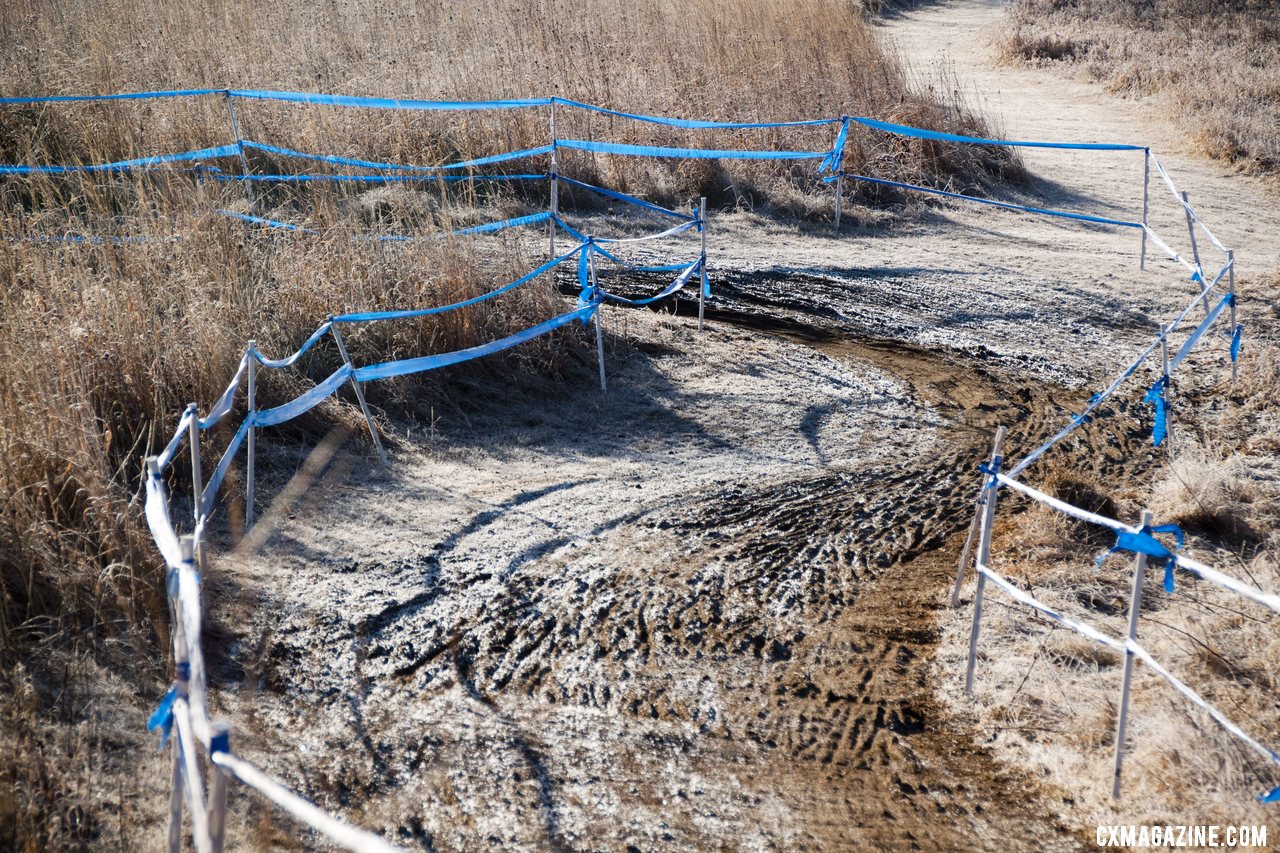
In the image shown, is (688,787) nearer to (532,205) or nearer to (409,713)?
(409,713)

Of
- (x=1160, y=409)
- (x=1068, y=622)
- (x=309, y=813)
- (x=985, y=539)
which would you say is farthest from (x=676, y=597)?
(x=1160, y=409)

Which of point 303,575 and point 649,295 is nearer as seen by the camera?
point 303,575

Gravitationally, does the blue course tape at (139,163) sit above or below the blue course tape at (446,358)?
above

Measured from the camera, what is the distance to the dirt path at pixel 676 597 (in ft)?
10.9

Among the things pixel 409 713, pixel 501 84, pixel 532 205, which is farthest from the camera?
pixel 501 84

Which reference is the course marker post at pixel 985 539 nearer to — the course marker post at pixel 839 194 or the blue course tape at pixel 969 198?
the course marker post at pixel 839 194

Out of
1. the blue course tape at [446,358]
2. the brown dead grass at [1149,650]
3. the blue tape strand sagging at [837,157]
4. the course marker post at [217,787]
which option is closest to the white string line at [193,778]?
the course marker post at [217,787]

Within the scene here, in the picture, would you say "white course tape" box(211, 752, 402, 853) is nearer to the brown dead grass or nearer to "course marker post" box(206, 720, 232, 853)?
"course marker post" box(206, 720, 232, 853)

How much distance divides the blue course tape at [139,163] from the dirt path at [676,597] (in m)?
3.42

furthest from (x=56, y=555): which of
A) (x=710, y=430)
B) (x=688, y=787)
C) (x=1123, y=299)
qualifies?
(x=1123, y=299)

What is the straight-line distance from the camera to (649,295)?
325 inches

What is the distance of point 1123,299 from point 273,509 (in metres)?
7.28

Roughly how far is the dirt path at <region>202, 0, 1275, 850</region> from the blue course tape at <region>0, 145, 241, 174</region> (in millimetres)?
3423

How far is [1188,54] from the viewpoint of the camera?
1714cm
